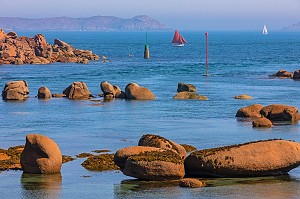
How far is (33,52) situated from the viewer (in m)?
184

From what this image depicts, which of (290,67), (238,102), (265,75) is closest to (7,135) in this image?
(238,102)

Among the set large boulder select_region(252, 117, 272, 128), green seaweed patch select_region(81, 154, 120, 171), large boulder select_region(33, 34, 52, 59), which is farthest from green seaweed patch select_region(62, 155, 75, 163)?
large boulder select_region(33, 34, 52, 59)

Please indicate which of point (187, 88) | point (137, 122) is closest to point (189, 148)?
point (137, 122)

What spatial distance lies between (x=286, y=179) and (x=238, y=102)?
152ft

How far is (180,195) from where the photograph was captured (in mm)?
43594

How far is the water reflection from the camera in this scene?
44.7m

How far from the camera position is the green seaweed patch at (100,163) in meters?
51.0

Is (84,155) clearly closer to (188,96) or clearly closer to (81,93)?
(81,93)

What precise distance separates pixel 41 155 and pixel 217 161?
34.7ft

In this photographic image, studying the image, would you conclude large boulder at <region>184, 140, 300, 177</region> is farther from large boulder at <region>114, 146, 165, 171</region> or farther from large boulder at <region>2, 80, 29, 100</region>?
large boulder at <region>2, 80, 29, 100</region>

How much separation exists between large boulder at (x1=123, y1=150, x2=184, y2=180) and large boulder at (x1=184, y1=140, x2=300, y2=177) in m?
1.30

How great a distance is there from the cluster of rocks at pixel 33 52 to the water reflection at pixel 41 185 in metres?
124

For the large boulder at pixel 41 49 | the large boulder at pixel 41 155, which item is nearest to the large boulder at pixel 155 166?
the large boulder at pixel 41 155

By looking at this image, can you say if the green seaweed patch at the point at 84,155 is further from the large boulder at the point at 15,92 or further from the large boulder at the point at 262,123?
the large boulder at the point at 15,92
